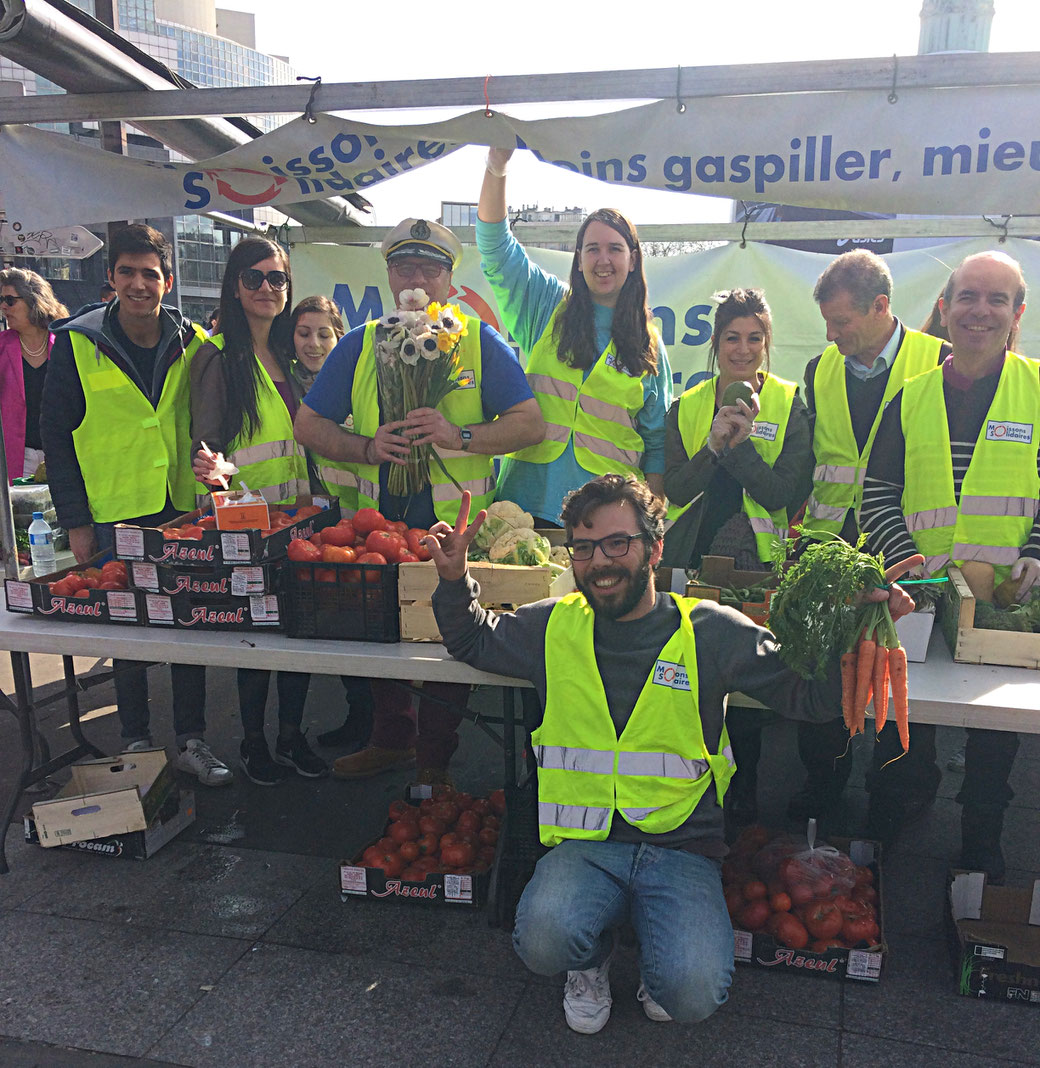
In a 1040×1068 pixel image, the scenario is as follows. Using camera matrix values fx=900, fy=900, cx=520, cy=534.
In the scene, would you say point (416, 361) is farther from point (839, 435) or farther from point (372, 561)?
point (839, 435)

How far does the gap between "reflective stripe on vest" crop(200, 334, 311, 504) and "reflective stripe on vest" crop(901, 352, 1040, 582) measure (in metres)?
2.53

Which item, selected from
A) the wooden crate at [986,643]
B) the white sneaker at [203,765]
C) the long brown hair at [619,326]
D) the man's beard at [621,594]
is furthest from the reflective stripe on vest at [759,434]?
the white sneaker at [203,765]

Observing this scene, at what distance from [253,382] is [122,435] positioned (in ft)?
1.93

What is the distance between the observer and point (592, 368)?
3.62m

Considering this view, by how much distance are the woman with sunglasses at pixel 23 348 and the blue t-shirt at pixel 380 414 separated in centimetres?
311

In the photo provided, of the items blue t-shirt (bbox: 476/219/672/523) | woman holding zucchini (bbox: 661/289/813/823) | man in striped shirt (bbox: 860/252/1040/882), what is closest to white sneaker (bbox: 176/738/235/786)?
blue t-shirt (bbox: 476/219/672/523)

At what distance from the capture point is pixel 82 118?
3703 millimetres

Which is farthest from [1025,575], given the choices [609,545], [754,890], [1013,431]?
[609,545]

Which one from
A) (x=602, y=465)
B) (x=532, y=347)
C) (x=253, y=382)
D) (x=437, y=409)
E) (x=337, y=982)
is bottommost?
(x=337, y=982)

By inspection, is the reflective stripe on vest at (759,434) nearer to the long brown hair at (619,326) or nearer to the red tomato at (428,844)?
the long brown hair at (619,326)

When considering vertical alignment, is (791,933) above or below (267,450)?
below

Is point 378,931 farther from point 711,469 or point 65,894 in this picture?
point 711,469

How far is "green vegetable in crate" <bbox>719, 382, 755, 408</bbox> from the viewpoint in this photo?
10.8 feet

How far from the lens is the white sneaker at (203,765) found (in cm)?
409
